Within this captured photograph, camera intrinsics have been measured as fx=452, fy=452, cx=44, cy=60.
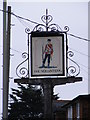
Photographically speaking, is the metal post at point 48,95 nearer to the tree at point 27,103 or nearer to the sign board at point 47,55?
the sign board at point 47,55

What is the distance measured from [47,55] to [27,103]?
133ft

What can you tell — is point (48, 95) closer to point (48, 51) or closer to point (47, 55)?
point (47, 55)

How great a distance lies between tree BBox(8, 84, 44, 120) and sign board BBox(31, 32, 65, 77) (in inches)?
1485

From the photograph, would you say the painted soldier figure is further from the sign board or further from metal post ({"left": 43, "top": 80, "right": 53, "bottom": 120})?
metal post ({"left": 43, "top": 80, "right": 53, "bottom": 120})

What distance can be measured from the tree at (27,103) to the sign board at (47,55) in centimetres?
3772

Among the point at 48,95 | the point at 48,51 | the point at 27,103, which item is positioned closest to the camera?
the point at 48,51

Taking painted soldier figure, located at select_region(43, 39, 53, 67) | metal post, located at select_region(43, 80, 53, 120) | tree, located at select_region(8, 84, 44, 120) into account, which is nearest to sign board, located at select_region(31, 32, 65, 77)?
painted soldier figure, located at select_region(43, 39, 53, 67)

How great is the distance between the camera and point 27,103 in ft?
196

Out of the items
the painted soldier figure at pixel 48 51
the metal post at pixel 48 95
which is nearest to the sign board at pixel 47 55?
the painted soldier figure at pixel 48 51

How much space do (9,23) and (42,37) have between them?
71.8 inches

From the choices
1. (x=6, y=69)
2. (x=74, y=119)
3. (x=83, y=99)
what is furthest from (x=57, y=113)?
(x=6, y=69)

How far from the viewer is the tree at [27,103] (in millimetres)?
58312

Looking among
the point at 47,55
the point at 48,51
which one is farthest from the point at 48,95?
the point at 48,51

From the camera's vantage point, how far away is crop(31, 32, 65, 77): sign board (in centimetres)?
1988
